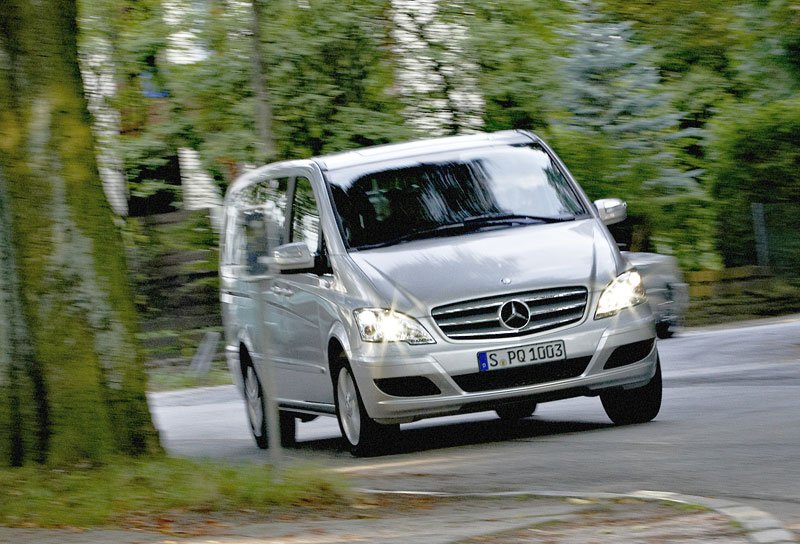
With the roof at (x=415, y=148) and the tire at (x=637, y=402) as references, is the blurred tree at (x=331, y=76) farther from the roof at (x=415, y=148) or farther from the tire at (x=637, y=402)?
the tire at (x=637, y=402)

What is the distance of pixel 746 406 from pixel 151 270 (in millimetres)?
15712

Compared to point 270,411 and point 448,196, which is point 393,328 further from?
point 270,411

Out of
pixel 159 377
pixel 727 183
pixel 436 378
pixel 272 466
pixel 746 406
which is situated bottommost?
pixel 159 377

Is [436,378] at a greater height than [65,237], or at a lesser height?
lesser

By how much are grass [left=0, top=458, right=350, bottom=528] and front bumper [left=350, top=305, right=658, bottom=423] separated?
193cm

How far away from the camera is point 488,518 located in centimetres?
724

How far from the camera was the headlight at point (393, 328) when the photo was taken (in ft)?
33.7

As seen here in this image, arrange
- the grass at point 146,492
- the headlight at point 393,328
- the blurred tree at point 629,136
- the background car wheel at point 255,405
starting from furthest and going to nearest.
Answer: the blurred tree at point 629,136 → the background car wheel at point 255,405 → the headlight at point 393,328 → the grass at point 146,492

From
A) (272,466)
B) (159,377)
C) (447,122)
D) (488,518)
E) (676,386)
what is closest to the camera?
(488,518)

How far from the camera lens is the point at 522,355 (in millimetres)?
10344

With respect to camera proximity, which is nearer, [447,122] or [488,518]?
[488,518]

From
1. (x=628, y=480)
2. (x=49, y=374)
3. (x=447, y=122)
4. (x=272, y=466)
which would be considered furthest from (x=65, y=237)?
(x=447, y=122)

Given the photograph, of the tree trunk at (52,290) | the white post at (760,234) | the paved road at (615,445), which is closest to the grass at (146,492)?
the tree trunk at (52,290)

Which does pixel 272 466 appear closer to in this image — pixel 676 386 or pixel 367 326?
pixel 367 326
